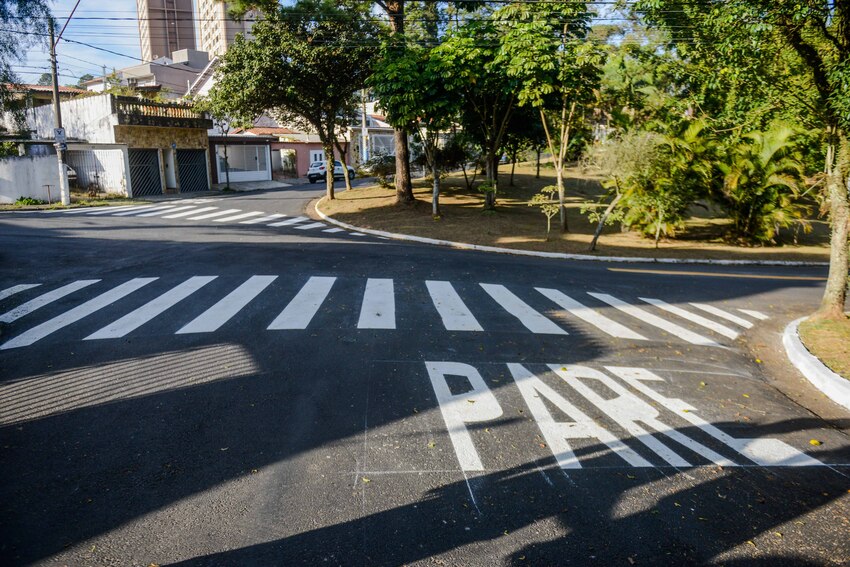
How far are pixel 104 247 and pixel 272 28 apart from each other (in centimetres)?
1332

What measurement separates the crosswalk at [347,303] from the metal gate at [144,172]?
2346 cm

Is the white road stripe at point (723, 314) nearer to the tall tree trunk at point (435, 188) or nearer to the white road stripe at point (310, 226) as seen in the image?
the tall tree trunk at point (435, 188)

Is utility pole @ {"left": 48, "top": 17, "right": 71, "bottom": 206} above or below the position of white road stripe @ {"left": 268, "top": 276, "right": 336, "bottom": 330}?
above

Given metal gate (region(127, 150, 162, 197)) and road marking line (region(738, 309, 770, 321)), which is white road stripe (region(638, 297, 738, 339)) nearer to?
road marking line (region(738, 309, 770, 321))

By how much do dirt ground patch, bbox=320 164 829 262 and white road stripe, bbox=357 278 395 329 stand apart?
317 inches

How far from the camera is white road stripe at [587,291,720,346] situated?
9602 millimetres

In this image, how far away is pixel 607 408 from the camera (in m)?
6.70

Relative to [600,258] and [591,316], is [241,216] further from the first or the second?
[591,316]

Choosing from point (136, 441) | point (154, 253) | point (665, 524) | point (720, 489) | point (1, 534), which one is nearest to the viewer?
point (1, 534)

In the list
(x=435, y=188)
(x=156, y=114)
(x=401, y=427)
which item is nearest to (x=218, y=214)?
(x=435, y=188)

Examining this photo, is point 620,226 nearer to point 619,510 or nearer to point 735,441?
point 735,441

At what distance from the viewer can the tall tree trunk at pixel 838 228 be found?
996 centimetres

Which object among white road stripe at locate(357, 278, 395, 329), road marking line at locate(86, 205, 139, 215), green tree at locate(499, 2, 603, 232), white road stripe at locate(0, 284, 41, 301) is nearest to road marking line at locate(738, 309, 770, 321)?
white road stripe at locate(357, 278, 395, 329)

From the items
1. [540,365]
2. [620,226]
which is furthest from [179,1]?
[540,365]
